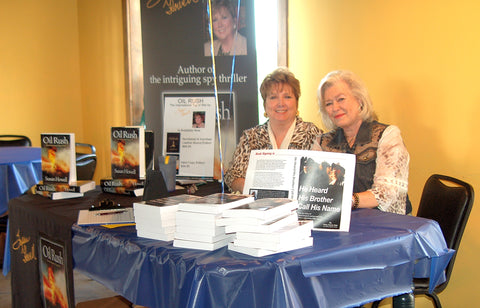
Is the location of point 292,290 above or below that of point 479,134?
below

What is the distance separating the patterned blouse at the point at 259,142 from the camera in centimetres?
281

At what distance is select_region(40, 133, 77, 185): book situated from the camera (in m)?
2.48

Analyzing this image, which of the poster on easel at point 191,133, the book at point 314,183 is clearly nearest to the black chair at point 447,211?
the book at point 314,183

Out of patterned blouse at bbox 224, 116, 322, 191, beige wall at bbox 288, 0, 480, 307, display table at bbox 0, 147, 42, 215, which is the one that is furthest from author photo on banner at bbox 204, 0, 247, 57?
display table at bbox 0, 147, 42, 215

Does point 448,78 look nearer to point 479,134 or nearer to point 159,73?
point 479,134

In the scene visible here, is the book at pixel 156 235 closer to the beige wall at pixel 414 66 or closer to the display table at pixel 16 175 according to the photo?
the beige wall at pixel 414 66

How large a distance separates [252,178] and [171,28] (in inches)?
91.2

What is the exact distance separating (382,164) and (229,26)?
1.78 m

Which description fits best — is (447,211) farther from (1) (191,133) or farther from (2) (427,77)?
(1) (191,133)

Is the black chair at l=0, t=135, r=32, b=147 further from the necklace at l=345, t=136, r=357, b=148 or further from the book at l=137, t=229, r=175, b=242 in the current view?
the book at l=137, t=229, r=175, b=242

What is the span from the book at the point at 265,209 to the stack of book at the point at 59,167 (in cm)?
123

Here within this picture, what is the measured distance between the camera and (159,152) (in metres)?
3.90

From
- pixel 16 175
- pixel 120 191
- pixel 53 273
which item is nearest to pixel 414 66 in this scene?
pixel 120 191

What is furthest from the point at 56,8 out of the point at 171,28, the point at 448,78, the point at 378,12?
the point at 448,78
